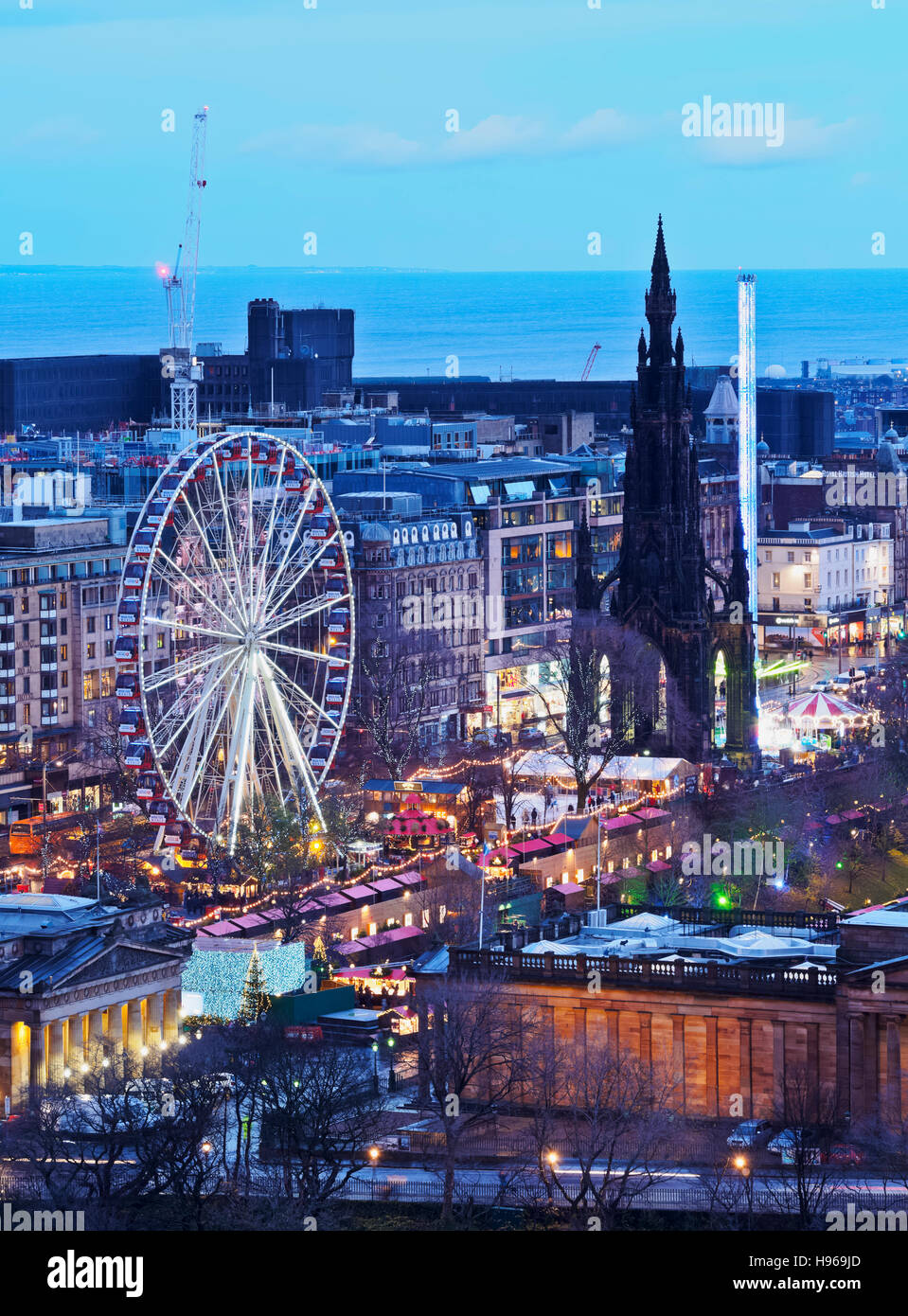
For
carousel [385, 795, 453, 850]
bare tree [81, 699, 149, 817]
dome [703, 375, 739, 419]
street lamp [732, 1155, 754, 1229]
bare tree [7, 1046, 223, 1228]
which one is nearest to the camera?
street lamp [732, 1155, 754, 1229]

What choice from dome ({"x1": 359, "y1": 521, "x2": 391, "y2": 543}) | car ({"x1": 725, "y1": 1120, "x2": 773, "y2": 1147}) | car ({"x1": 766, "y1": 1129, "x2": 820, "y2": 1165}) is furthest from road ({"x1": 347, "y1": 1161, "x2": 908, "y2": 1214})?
dome ({"x1": 359, "y1": 521, "x2": 391, "y2": 543})

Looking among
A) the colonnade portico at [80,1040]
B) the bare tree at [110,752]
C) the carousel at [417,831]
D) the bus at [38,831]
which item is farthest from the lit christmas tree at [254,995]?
the bare tree at [110,752]

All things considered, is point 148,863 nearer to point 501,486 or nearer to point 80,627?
point 80,627

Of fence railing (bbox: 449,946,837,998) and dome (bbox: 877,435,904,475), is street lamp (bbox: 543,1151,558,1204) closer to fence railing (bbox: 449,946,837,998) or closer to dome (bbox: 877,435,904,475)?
fence railing (bbox: 449,946,837,998)

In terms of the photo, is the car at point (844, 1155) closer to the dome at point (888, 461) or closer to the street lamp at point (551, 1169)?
the street lamp at point (551, 1169)

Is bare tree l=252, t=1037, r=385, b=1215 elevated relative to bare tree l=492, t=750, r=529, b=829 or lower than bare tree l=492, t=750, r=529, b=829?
lower
